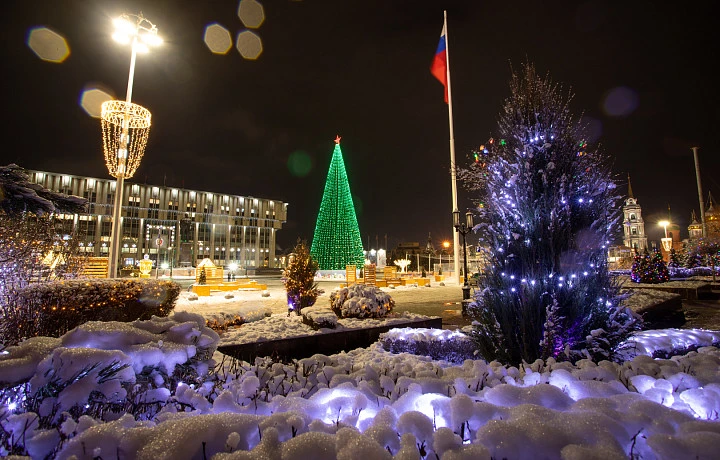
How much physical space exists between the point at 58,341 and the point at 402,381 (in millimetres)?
2727

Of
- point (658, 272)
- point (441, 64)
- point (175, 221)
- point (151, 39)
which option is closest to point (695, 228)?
point (658, 272)

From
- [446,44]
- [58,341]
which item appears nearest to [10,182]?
[58,341]

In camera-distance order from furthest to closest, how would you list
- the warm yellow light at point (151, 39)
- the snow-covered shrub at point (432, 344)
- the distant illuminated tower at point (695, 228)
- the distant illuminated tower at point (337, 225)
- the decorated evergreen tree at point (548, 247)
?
the distant illuminated tower at point (695, 228) < the distant illuminated tower at point (337, 225) < the warm yellow light at point (151, 39) < the snow-covered shrub at point (432, 344) < the decorated evergreen tree at point (548, 247)

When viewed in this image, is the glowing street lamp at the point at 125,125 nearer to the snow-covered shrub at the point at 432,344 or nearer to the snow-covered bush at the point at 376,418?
the snow-covered shrub at the point at 432,344

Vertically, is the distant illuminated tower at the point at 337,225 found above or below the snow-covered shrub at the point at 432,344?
above

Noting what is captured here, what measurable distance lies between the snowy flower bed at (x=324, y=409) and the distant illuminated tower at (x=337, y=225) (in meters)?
32.2

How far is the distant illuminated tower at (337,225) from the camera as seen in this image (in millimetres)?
35281

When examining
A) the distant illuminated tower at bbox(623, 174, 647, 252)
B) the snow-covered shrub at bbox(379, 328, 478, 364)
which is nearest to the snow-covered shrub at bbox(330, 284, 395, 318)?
the snow-covered shrub at bbox(379, 328, 478, 364)

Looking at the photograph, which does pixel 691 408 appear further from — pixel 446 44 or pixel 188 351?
pixel 446 44

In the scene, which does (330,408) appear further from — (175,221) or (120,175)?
(175,221)

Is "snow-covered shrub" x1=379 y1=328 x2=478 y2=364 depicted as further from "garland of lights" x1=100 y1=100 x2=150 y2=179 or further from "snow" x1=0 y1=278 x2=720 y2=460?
"garland of lights" x1=100 y1=100 x2=150 y2=179

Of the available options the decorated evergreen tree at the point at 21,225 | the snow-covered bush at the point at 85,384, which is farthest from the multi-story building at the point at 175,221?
the snow-covered bush at the point at 85,384

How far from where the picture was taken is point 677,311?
1217 cm

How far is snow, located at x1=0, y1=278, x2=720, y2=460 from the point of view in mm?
1750
